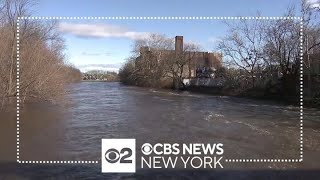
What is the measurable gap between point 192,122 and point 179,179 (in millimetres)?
7761

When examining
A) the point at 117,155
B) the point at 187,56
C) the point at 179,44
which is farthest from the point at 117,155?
the point at 187,56

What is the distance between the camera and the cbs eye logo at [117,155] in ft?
15.6

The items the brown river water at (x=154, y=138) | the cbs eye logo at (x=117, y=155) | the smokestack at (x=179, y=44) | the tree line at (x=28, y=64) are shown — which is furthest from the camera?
the smokestack at (x=179, y=44)

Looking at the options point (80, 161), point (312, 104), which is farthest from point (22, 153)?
point (312, 104)

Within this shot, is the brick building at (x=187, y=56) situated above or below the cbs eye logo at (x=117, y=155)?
above

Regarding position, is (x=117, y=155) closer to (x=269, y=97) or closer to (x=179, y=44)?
(x=269, y=97)

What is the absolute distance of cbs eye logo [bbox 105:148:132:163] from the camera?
4730 millimetres

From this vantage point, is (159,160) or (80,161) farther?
(80,161)

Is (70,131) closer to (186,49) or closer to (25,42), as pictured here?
(25,42)

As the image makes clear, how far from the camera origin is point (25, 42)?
16.0 m

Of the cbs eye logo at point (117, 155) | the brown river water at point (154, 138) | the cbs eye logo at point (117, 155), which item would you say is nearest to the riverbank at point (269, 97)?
the brown river water at point (154, 138)

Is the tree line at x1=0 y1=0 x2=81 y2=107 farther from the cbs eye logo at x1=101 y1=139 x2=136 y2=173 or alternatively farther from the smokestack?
the smokestack

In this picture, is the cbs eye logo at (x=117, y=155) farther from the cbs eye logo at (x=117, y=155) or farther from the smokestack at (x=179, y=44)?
the smokestack at (x=179, y=44)

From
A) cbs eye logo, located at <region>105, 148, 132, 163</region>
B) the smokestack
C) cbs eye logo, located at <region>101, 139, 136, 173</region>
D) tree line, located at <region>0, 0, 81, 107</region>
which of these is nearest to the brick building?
the smokestack
